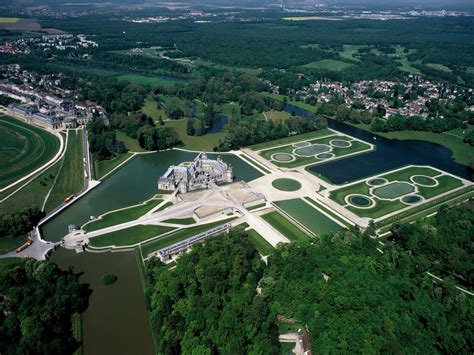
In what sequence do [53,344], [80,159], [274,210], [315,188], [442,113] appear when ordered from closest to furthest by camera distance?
[53,344], [274,210], [315,188], [80,159], [442,113]

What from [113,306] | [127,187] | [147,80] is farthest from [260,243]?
[147,80]

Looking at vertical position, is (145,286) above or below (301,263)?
below

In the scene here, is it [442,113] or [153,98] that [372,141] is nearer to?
[442,113]

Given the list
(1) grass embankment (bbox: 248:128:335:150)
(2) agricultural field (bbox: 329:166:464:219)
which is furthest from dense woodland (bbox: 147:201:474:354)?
(1) grass embankment (bbox: 248:128:335:150)

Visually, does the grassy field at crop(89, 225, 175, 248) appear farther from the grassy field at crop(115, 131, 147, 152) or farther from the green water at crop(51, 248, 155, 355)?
the grassy field at crop(115, 131, 147, 152)

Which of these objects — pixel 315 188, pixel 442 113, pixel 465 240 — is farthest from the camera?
pixel 442 113

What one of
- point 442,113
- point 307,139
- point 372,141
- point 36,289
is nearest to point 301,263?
point 36,289

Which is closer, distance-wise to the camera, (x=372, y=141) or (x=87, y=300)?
(x=87, y=300)

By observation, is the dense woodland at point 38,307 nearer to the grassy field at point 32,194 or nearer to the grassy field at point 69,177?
the grassy field at point 32,194
